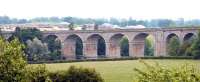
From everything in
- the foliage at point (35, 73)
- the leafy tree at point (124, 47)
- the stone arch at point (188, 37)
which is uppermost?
the foliage at point (35, 73)

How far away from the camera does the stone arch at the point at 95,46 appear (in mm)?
83250

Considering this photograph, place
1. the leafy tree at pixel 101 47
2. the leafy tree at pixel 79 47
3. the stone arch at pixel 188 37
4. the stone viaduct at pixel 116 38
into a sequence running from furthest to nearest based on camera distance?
the leafy tree at pixel 79 47
the leafy tree at pixel 101 47
the stone viaduct at pixel 116 38
the stone arch at pixel 188 37

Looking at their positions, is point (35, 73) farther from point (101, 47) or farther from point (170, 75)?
point (101, 47)

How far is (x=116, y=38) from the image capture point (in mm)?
82500

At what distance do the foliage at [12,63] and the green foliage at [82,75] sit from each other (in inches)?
590

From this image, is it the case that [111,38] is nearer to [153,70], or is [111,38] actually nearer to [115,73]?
[115,73]

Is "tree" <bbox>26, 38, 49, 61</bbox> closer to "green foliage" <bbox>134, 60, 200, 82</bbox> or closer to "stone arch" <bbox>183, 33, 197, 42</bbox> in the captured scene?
"stone arch" <bbox>183, 33, 197, 42</bbox>

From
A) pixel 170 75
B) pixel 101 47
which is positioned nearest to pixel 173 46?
pixel 101 47

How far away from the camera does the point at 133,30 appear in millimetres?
79312

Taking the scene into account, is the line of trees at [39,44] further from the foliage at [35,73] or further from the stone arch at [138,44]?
the foliage at [35,73]

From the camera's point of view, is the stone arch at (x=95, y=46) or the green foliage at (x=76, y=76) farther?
the stone arch at (x=95, y=46)

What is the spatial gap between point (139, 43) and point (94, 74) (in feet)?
125

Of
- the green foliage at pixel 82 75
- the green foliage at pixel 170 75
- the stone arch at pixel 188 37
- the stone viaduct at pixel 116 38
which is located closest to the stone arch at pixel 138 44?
the stone viaduct at pixel 116 38

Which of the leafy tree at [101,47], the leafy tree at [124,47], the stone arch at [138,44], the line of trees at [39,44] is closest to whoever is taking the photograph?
the stone arch at [138,44]
